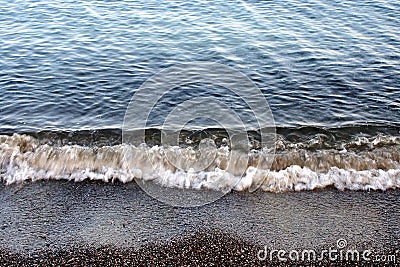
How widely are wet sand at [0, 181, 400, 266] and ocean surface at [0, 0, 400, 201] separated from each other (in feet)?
1.17

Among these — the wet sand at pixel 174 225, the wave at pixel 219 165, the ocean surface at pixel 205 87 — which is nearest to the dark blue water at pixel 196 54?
the ocean surface at pixel 205 87

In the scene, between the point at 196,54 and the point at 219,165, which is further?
the point at 196,54

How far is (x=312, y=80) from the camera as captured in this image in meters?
10.1

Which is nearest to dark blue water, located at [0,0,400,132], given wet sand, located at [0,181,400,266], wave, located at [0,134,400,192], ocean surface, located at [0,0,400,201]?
ocean surface, located at [0,0,400,201]

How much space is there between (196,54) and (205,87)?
71.9 inches

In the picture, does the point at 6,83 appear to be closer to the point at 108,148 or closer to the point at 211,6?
the point at 108,148

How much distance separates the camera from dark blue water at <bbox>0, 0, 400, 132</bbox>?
9.08m

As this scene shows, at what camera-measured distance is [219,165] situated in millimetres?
7344

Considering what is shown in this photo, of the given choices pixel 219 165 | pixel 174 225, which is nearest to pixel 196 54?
pixel 219 165

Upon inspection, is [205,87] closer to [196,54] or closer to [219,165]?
[196,54]

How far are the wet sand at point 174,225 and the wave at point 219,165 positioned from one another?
9.6 inches

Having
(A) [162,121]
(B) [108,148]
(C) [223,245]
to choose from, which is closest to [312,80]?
(A) [162,121]

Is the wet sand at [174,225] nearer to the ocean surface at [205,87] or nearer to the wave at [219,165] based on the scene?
the wave at [219,165]

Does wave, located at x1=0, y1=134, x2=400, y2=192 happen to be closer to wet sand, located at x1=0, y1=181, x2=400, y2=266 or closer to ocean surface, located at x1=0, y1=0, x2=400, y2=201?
ocean surface, located at x1=0, y1=0, x2=400, y2=201
